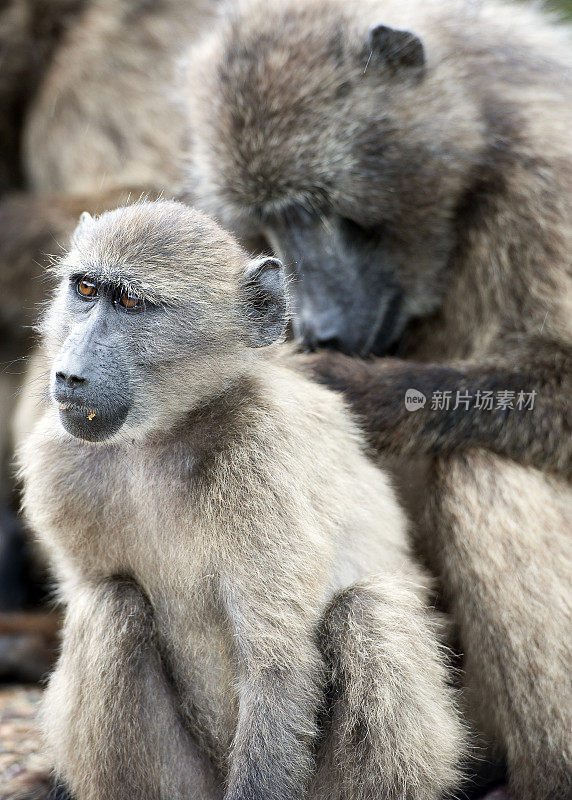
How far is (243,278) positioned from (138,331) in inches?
14.5

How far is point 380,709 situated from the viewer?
271cm

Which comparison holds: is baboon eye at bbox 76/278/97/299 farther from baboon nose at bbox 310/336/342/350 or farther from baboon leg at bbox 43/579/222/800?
baboon nose at bbox 310/336/342/350

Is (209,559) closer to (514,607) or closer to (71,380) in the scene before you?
(71,380)

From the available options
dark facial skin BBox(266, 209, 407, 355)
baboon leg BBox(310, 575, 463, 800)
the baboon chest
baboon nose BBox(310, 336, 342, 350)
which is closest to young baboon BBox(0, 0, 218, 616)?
dark facial skin BBox(266, 209, 407, 355)

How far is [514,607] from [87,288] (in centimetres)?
146

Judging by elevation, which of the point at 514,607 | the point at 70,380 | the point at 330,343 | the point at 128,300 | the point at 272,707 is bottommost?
the point at 272,707

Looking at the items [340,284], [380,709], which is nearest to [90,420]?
[380,709]

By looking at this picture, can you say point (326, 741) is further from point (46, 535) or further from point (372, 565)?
point (46, 535)

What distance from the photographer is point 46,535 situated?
3.04 m

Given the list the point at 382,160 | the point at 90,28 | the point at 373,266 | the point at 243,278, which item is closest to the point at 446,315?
the point at 373,266

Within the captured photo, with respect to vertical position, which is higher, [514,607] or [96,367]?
[96,367]

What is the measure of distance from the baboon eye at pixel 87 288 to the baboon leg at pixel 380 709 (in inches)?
39.8

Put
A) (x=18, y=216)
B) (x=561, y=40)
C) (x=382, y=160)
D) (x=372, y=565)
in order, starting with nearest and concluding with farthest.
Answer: (x=372, y=565) → (x=382, y=160) → (x=561, y=40) → (x=18, y=216)

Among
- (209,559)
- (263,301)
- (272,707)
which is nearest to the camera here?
(272,707)
